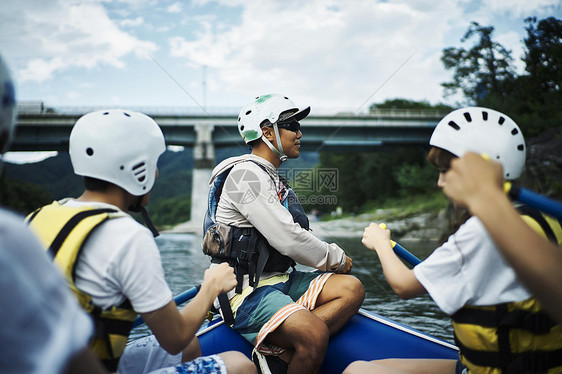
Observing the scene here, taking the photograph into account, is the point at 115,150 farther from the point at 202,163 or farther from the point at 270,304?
the point at 202,163

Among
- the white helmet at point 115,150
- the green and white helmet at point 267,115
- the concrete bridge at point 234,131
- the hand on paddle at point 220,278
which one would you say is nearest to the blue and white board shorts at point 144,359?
the hand on paddle at point 220,278

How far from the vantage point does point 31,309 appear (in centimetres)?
73

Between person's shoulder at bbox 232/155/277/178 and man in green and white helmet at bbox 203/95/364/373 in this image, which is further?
person's shoulder at bbox 232/155/277/178

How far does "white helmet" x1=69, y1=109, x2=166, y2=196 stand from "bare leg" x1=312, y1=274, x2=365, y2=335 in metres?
1.58

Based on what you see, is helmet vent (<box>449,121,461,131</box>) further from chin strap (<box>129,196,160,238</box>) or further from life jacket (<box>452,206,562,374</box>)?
chin strap (<box>129,196,160,238</box>)

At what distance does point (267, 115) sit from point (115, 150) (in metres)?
1.78

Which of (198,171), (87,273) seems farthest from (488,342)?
(198,171)

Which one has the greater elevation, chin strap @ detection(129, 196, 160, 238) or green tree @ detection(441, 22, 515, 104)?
green tree @ detection(441, 22, 515, 104)

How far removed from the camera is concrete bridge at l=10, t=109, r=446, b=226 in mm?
27389

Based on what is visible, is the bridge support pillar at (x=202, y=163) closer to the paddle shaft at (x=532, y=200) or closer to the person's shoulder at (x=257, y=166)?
the person's shoulder at (x=257, y=166)

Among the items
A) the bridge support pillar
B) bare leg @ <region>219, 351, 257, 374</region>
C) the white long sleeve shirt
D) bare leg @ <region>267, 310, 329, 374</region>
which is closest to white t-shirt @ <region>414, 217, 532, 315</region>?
bare leg @ <region>219, 351, 257, 374</region>

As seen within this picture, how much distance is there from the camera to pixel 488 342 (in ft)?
5.26

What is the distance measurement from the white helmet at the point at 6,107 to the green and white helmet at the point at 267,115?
2.49m

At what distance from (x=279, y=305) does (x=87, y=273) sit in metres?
1.41
